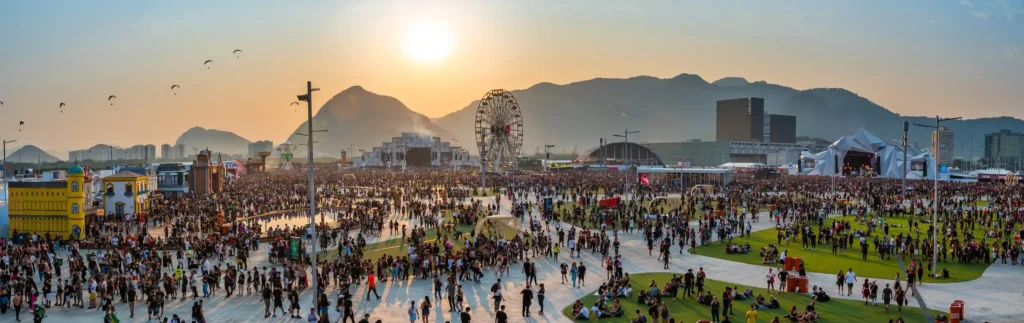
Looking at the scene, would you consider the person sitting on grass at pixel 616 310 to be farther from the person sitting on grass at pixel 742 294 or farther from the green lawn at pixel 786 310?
the person sitting on grass at pixel 742 294

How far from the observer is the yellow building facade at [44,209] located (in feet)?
133

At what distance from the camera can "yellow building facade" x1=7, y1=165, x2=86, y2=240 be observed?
133 ft

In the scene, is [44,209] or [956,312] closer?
[956,312]

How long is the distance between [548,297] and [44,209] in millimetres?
33390

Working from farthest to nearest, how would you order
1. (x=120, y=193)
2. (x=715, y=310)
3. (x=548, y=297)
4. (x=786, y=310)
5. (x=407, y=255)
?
1. (x=120, y=193)
2. (x=407, y=255)
3. (x=548, y=297)
4. (x=786, y=310)
5. (x=715, y=310)

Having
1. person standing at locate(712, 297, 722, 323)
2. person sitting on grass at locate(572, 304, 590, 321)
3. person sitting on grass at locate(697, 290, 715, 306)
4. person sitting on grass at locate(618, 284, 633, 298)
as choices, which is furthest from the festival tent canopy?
person standing at locate(712, 297, 722, 323)

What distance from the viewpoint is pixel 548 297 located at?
79.1ft

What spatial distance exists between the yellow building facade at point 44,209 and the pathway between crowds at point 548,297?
680 inches

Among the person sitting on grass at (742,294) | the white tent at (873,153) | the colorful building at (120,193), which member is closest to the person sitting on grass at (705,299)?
the person sitting on grass at (742,294)

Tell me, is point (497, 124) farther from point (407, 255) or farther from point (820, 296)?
point (820, 296)

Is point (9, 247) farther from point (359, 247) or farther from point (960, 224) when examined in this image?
point (960, 224)

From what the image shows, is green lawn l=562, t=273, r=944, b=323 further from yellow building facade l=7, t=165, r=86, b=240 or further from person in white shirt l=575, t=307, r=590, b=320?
yellow building facade l=7, t=165, r=86, b=240

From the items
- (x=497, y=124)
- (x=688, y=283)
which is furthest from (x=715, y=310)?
(x=497, y=124)

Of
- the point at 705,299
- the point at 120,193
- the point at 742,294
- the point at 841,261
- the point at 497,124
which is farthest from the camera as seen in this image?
the point at 497,124
